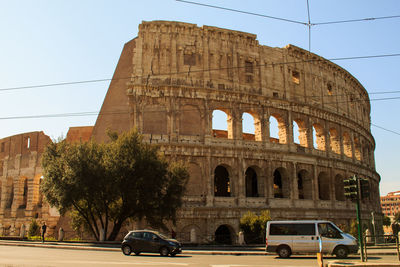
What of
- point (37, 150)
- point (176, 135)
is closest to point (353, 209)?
point (176, 135)

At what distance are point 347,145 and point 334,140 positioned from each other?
241 centimetres

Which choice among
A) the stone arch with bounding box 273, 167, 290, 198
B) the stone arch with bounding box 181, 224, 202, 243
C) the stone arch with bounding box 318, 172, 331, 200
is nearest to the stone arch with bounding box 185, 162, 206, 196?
the stone arch with bounding box 181, 224, 202, 243

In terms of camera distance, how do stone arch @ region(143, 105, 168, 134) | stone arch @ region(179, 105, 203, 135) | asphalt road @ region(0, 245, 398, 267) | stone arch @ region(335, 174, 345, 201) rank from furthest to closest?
stone arch @ region(335, 174, 345, 201), stone arch @ region(179, 105, 203, 135), stone arch @ region(143, 105, 168, 134), asphalt road @ region(0, 245, 398, 267)

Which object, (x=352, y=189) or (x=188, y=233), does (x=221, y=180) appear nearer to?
(x=188, y=233)

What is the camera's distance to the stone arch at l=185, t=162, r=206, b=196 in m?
25.7

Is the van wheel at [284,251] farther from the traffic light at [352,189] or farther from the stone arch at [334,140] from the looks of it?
the stone arch at [334,140]

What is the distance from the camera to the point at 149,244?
15.1 m

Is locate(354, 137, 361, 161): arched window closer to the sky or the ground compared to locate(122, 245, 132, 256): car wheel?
closer to the sky

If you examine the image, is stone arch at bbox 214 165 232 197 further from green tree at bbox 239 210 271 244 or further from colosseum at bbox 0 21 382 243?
green tree at bbox 239 210 271 244

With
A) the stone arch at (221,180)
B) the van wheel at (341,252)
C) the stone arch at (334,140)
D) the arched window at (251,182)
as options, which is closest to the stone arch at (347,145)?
the stone arch at (334,140)

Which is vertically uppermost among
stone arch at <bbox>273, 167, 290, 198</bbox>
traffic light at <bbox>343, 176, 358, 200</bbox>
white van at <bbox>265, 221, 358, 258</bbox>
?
stone arch at <bbox>273, 167, 290, 198</bbox>

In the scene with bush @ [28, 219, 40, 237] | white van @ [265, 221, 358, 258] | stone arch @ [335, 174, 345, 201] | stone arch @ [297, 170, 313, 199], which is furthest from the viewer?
stone arch @ [335, 174, 345, 201]

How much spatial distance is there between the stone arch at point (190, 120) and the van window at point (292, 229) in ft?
41.5

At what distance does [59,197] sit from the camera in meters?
20.9
